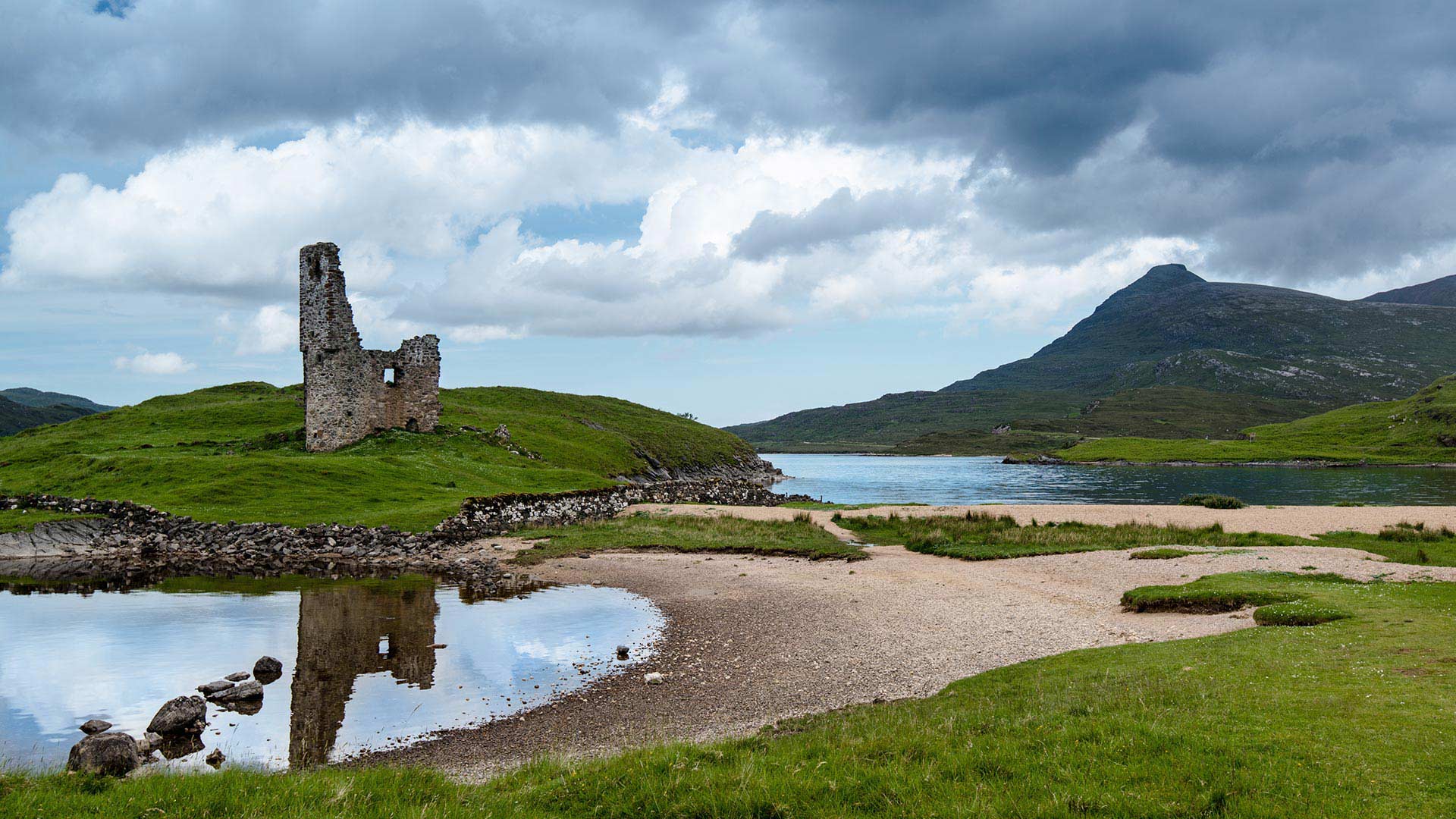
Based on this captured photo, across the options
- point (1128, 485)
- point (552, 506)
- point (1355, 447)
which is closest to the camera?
point (552, 506)

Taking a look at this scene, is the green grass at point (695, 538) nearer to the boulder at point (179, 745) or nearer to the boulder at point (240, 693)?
the boulder at point (240, 693)

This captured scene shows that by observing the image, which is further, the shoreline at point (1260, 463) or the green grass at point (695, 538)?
the shoreline at point (1260, 463)

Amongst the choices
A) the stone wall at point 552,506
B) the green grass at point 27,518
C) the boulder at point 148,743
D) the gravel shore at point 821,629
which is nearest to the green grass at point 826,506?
the stone wall at point 552,506

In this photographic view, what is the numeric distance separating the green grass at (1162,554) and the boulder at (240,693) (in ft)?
109

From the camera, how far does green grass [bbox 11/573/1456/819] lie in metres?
8.36

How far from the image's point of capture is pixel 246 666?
18.9 meters

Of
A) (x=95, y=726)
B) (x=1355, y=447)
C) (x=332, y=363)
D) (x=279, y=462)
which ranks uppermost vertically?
(x=332, y=363)

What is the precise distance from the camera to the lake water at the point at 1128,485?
79750 millimetres

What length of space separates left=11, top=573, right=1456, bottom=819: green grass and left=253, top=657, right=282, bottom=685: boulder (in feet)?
28.8

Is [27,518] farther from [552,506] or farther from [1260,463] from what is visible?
[1260,463]

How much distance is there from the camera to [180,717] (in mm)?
14750

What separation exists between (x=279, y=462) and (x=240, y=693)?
36609 millimetres

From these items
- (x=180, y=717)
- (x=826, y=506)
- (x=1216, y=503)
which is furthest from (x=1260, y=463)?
(x=180, y=717)

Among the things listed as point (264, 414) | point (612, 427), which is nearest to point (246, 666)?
point (264, 414)
